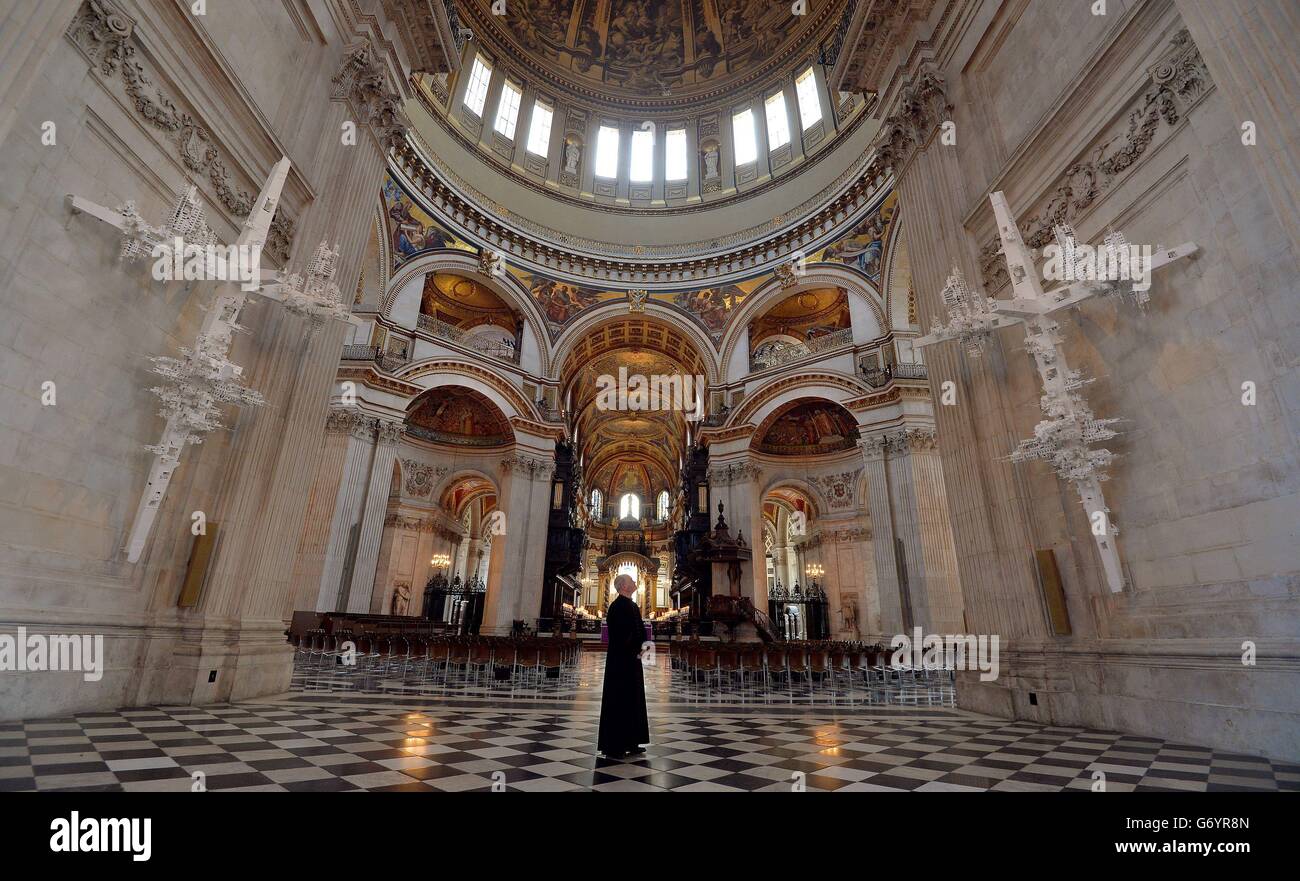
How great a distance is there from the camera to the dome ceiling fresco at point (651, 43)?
20.5 meters

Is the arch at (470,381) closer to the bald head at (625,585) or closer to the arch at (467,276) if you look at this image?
the arch at (467,276)

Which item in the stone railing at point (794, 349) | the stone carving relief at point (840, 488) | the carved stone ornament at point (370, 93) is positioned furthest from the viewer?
the stone carving relief at point (840, 488)

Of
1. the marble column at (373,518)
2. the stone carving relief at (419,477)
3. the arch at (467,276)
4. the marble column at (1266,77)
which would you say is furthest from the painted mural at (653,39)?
the marble column at (1266,77)

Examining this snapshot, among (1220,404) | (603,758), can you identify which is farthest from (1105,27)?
(603,758)

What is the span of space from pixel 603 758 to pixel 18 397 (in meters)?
4.79

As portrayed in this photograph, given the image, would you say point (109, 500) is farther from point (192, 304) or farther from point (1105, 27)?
point (1105, 27)

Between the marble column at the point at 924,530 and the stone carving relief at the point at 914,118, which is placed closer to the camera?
the stone carving relief at the point at 914,118

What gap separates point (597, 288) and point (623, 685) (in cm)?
1741

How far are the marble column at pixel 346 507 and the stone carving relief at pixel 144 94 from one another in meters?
9.50

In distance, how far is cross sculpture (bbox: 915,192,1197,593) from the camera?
467 centimetres

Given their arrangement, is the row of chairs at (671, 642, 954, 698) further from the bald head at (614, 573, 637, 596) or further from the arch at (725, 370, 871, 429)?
the arch at (725, 370, 871, 429)

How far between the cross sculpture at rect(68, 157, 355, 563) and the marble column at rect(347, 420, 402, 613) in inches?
374

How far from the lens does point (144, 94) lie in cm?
479

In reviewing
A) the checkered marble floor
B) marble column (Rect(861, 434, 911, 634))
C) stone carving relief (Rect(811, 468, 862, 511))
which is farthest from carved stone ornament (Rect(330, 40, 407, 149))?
stone carving relief (Rect(811, 468, 862, 511))
